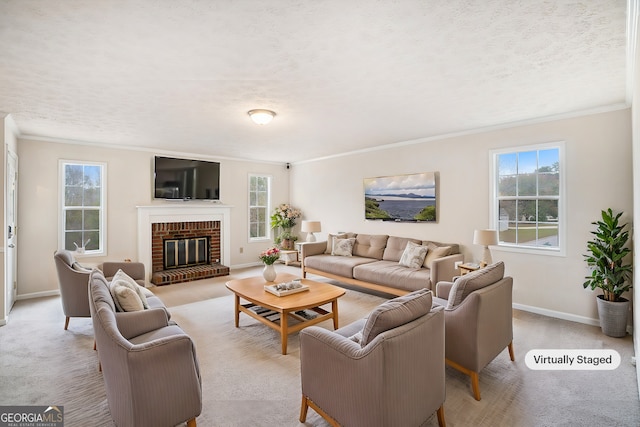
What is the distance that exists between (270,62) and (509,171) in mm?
3682

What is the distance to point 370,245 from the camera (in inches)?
231

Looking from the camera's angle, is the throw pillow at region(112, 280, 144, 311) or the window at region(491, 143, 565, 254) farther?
the window at region(491, 143, 565, 254)

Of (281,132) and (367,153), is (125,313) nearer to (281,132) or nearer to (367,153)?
(281,132)

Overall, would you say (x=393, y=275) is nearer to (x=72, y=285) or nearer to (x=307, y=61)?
(x=307, y=61)

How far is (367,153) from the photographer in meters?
6.23

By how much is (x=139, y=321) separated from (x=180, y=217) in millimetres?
4185

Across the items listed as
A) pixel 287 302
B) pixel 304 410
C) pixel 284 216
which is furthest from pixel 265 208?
pixel 304 410

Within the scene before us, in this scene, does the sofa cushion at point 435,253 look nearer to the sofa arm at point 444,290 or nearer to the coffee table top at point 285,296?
the sofa arm at point 444,290

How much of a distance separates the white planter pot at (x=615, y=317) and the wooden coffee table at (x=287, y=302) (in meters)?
2.82

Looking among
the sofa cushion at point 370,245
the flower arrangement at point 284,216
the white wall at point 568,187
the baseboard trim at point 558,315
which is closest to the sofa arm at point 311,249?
the sofa cushion at point 370,245

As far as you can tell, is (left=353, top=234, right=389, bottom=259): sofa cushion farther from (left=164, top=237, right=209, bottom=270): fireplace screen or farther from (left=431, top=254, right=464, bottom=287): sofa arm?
(left=164, top=237, right=209, bottom=270): fireplace screen

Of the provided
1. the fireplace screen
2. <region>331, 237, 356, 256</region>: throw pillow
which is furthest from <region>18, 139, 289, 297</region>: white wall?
<region>331, 237, 356, 256</region>: throw pillow

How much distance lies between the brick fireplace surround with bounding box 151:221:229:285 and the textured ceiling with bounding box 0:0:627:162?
94.8 inches

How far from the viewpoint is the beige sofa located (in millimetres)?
4316
